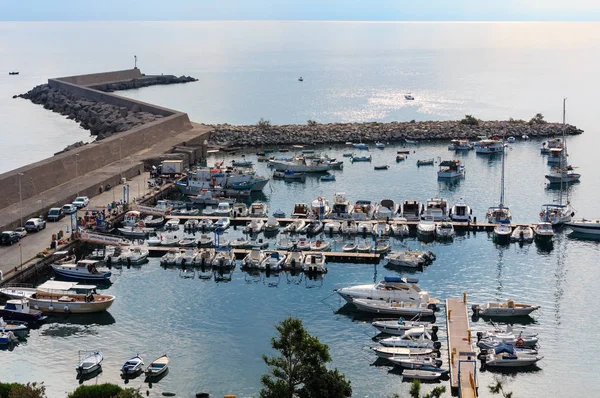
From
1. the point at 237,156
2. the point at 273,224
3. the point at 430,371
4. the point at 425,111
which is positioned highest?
the point at 425,111

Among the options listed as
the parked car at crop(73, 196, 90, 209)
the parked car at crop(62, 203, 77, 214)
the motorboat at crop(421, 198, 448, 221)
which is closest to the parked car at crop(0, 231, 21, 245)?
the parked car at crop(62, 203, 77, 214)

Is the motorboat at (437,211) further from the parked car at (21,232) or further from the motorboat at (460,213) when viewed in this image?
the parked car at (21,232)

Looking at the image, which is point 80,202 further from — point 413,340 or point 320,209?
point 413,340

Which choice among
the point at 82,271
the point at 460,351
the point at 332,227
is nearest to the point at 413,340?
the point at 460,351

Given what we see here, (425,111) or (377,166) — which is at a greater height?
(425,111)

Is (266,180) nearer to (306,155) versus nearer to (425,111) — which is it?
(306,155)

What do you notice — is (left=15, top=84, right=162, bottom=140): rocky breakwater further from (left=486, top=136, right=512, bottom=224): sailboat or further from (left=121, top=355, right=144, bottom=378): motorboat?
(left=121, top=355, right=144, bottom=378): motorboat

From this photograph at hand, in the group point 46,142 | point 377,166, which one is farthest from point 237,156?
point 46,142
